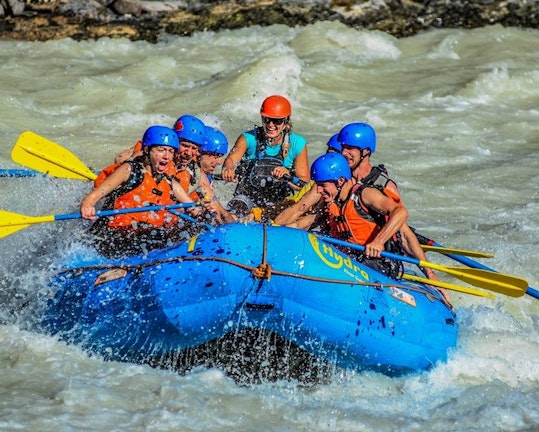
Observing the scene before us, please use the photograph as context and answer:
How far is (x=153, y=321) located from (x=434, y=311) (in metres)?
2.00

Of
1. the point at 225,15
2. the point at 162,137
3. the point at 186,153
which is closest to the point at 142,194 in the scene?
the point at 162,137

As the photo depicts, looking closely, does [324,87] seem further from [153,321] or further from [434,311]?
[153,321]

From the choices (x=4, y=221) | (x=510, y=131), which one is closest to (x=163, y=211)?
(x=4, y=221)

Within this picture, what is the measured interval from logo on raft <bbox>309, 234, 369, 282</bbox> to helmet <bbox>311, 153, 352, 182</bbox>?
0.55 metres

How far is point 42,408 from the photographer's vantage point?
540 centimetres

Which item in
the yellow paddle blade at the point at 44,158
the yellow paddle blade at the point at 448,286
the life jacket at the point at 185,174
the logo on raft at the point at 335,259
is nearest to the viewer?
the logo on raft at the point at 335,259

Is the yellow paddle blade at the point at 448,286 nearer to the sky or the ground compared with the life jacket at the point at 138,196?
nearer to the ground

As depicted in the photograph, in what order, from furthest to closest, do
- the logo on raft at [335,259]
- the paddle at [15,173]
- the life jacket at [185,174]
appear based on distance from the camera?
the paddle at [15,173] < the life jacket at [185,174] < the logo on raft at [335,259]

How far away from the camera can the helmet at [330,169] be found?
649 cm

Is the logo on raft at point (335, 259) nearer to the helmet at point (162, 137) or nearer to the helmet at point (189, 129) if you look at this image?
the helmet at point (162, 137)

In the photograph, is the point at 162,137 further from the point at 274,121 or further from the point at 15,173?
the point at 15,173

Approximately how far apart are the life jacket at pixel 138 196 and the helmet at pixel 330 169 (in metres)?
1.10

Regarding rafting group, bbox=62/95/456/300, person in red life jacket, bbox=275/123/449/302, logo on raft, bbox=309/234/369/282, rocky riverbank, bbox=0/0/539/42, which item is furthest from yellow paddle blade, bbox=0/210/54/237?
rocky riverbank, bbox=0/0/539/42

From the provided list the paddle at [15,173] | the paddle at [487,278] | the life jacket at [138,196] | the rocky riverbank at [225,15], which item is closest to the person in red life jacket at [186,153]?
the life jacket at [138,196]
